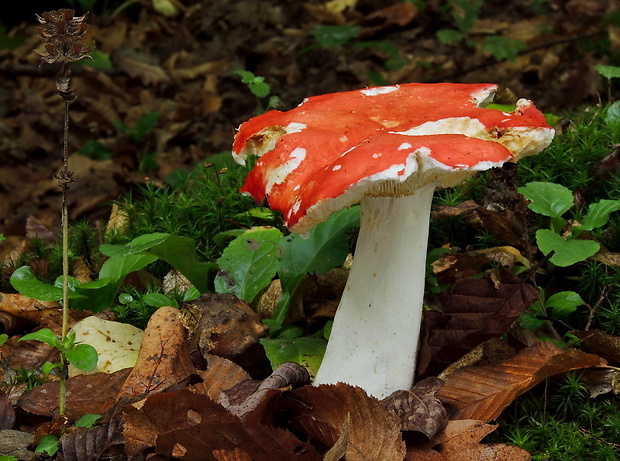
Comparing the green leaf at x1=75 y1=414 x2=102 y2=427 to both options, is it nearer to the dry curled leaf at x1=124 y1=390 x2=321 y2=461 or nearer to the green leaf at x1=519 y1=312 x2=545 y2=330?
the dry curled leaf at x1=124 y1=390 x2=321 y2=461

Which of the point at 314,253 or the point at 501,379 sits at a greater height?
the point at 314,253

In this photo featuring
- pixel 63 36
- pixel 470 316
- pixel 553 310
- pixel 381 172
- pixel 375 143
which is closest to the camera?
pixel 381 172

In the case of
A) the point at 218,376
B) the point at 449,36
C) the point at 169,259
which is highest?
the point at 169,259

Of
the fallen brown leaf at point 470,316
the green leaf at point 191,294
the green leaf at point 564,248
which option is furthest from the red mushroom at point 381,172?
the green leaf at point 191,294

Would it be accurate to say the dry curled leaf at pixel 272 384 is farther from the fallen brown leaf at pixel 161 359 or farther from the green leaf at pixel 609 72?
the green leaf at pixel 609 72

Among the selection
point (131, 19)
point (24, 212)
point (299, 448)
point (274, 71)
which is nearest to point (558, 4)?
point (274, 71)

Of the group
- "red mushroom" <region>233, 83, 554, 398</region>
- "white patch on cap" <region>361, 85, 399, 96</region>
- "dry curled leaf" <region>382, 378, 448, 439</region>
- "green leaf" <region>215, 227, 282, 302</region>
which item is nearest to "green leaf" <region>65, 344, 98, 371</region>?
"red mushroom" <region>233, 83, 554, 398</region>

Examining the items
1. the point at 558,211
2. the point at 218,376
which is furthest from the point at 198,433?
the point at 558,211

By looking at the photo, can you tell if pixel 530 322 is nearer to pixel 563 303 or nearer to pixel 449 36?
pixel 563 303
